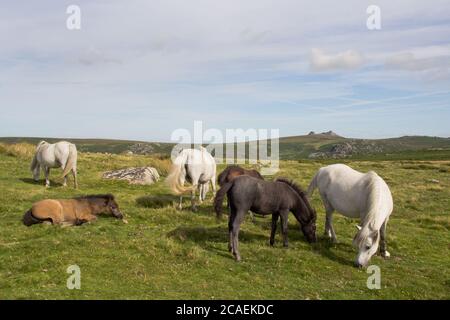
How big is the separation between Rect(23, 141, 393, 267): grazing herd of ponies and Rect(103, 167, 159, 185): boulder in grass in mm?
8099

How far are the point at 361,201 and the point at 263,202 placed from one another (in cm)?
335

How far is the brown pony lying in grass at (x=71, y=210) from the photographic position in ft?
45.9

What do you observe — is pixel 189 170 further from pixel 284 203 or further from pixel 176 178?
pixel 284 203

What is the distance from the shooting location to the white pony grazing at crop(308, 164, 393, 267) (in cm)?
1184

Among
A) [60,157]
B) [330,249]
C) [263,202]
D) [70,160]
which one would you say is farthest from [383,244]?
[60,157]

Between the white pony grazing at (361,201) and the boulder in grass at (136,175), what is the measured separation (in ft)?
41.4

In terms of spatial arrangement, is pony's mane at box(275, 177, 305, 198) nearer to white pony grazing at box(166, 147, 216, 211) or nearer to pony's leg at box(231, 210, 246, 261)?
pony's leg at box(231, 210, 246, 261)

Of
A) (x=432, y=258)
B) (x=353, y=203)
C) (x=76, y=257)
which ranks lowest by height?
(x=432, y=258)

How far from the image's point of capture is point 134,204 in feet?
61.4

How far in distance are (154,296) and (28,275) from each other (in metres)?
3.40
